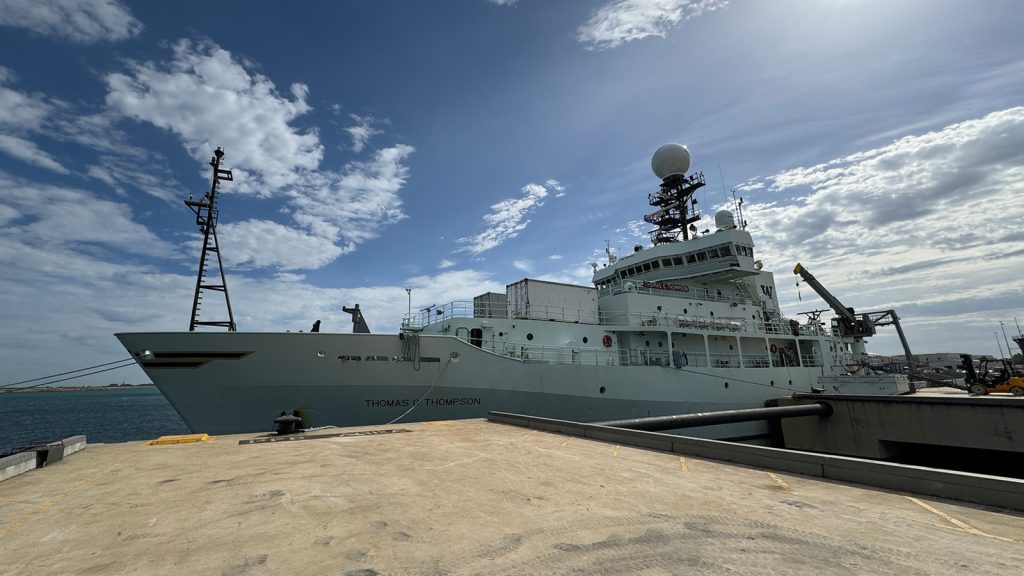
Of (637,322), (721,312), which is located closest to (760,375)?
(721,312)

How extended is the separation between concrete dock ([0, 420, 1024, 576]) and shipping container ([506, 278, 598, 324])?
37.9 feet

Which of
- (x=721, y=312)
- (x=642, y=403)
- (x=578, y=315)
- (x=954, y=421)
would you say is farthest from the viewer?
(x=721, y=312)

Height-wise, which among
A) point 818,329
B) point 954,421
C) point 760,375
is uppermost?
point 818,329

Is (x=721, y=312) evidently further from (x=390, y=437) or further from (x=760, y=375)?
(x=390, y=437)

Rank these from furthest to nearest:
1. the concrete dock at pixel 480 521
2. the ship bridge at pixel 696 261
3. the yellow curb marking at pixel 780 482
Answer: the ship bridge at pixel 696 261 → the yellow curb marking at pixel 780 482 → the concrete dock at pixel 480 521

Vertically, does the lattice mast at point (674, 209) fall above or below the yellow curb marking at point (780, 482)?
above

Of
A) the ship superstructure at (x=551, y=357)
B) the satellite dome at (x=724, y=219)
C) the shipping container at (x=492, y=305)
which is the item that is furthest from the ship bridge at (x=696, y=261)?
the shipping container at (x=492, y=305)

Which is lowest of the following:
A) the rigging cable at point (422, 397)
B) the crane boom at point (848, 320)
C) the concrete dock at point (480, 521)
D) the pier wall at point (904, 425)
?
the pier wall at point (904, 425)

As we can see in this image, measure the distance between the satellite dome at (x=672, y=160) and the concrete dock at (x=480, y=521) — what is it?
28995 millimetres

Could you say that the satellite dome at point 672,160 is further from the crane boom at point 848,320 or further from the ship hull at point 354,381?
the ship hull at point 354,381

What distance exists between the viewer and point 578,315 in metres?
19.5

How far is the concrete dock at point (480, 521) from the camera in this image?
3229mm

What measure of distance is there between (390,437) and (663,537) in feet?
23.8

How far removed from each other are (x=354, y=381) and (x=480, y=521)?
10.2 meters
